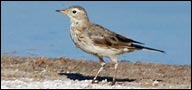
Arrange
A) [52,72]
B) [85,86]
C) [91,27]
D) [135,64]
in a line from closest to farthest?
[85,86]
[91,27]
[52,72]
[135,64]

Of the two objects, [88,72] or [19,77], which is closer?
[19,77]

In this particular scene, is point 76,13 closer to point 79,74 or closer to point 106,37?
point 106,37

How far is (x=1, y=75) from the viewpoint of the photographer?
1853 cm

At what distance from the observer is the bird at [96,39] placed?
58.0 feet

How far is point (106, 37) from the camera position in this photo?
1786cm

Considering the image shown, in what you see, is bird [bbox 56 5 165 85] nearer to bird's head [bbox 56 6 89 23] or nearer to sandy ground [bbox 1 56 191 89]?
Answer: bird's head [bbox 56 6 89 23]

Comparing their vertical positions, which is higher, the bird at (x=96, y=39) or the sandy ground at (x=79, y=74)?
the bird at (x=96, y=39)

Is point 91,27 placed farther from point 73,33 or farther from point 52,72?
point 52,72

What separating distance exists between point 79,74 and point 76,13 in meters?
2.43

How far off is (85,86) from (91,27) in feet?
5.28

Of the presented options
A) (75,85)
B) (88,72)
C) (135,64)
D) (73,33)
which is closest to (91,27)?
(73,33)

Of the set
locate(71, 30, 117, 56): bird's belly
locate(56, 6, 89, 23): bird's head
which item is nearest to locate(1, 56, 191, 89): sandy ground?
locate(71, 30, 117, 56): bird's belly

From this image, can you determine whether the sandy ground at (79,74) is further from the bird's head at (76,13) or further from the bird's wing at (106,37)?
the bird's head at (76,13)

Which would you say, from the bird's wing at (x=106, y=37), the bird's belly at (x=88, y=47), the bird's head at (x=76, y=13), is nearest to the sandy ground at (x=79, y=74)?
the bird's belly at (x=88, y=47)
